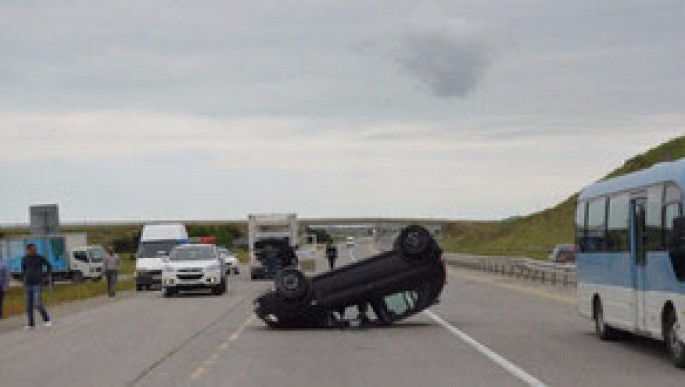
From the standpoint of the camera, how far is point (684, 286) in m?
14.7

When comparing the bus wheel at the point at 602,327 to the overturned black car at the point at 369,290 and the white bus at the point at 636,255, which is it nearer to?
the white bus at the point at 636,255

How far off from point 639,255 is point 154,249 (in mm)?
33433

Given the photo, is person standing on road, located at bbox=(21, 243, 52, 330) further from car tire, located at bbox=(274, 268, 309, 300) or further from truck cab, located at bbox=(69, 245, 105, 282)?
truck cab, located at bbox=(69, 245, 105, 282)

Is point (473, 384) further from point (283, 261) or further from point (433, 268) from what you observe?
point (283, 261)

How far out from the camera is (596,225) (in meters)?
20.2

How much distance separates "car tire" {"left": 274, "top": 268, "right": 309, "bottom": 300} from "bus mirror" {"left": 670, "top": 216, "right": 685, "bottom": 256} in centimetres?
917

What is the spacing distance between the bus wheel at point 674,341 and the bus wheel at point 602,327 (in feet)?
12.3

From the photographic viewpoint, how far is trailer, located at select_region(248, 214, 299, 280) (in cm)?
5509

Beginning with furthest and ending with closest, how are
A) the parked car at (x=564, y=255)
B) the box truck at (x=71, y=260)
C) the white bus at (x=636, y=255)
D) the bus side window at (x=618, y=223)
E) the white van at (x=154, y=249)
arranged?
the box truck at (x=71, y=260), the parked car at (x=564, y=255), the white van at (x=154, y=249), the bus side window at (x=618, y=223), the white bus at (x=636, y=255)

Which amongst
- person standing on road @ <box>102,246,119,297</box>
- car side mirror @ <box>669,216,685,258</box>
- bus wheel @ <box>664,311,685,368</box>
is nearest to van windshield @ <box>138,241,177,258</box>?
person standing on road @ <box>102,246,119,297</box>

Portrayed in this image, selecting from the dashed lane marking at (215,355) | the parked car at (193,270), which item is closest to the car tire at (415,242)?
the dashed lane marking at (215,355)

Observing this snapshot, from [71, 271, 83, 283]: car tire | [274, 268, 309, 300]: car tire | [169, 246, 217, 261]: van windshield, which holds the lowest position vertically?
[71, 271, 83, 283]: car tire

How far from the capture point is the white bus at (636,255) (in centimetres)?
1523

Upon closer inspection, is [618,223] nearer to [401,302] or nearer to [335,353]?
[335,353]
